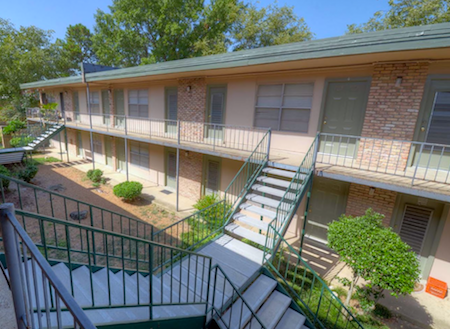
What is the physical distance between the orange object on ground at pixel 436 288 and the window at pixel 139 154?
12.0m

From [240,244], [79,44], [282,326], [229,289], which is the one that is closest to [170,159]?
[240,244]

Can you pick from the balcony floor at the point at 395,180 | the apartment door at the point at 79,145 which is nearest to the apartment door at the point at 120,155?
the apartment door at the point at 79,145

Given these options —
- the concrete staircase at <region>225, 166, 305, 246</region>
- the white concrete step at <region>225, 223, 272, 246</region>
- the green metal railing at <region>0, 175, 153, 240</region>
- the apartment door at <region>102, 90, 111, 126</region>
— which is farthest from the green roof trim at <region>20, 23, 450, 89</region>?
the apartment door at <region>102, 90, 111, 126</region>

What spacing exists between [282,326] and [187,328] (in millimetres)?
1878

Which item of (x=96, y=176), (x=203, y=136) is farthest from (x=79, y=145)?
(x=203, y=136)

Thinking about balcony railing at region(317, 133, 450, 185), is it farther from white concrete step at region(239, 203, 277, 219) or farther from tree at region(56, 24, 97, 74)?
tree at region(56, 24, 97, 74)

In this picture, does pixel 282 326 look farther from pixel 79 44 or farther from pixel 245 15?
pixel 79 44

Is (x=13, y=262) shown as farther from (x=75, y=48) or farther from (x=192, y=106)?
(x=75, y=48)

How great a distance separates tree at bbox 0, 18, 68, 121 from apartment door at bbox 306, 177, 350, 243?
98.3 feet

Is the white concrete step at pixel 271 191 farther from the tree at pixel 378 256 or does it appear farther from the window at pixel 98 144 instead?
the window at pixel 98 144

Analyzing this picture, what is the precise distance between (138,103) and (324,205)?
1037cm

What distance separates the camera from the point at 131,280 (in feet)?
12.6

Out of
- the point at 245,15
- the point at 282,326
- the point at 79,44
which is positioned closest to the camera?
the point at 282,326

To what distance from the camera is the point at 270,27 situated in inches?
837
